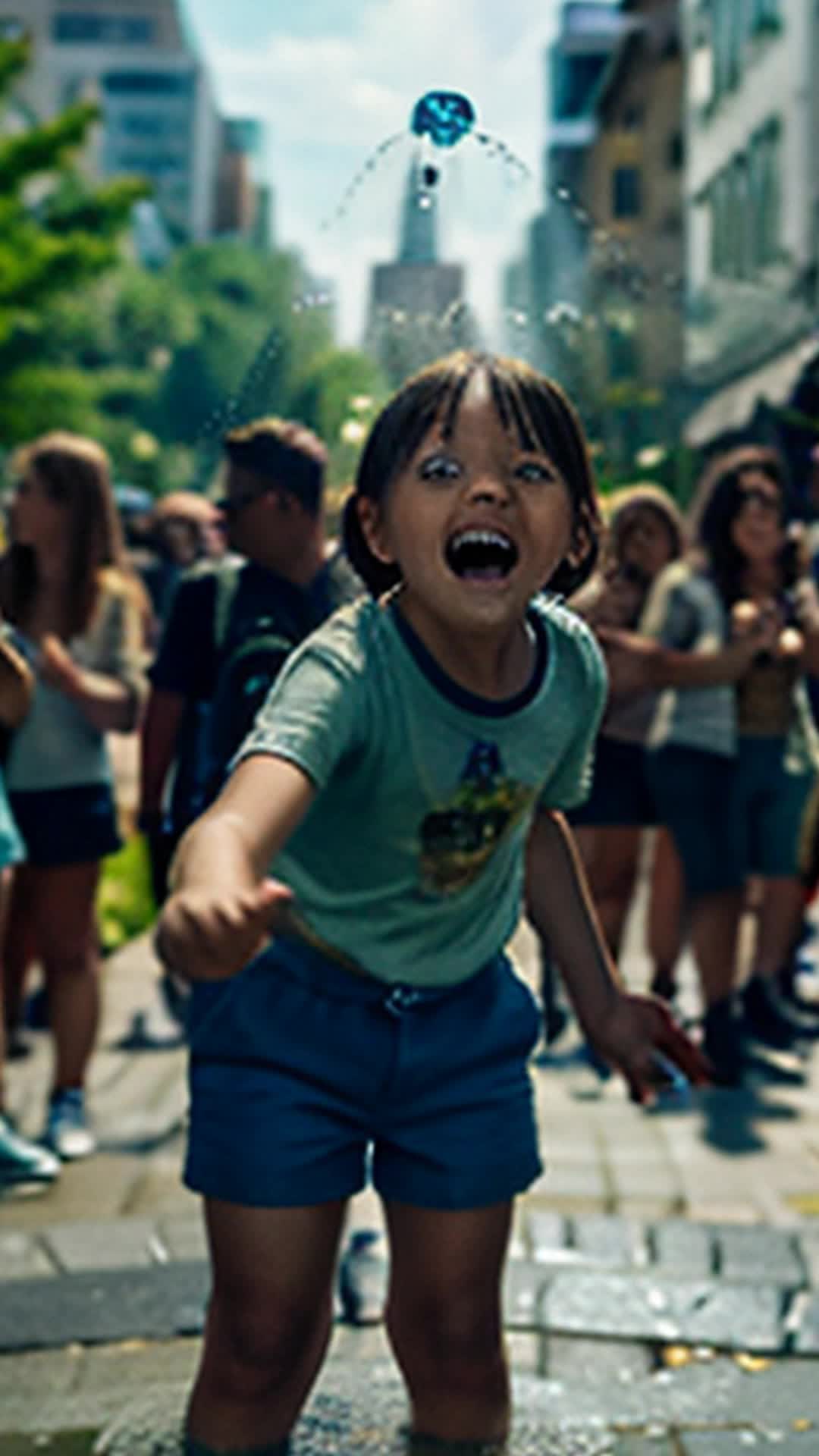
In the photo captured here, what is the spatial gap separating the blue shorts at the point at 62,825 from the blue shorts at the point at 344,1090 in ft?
9.77

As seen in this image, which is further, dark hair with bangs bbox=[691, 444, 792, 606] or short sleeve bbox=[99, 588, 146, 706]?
dark hair with bangs bbox=[691, 444, 792, 606]

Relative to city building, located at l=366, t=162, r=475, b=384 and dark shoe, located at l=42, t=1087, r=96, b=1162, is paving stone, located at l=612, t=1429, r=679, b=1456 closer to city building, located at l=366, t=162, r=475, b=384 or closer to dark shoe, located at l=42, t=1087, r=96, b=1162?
city building, located at l=366, t=162, r=475, b=384

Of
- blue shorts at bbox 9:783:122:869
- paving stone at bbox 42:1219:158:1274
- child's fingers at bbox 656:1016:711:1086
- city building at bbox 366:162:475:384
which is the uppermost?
city building at bbox 366:162:475:384

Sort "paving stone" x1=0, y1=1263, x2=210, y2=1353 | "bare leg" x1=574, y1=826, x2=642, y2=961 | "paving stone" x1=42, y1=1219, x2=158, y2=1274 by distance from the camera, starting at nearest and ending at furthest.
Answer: "paving stone" x1=0, y1=1263, x2=210, y2=1353 < "paving stone" x1=42, y1=1219, x2=158, y2=1274 < "bare leg" x1=574, y1=826, x2=642, y2=961

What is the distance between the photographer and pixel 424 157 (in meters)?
2.99

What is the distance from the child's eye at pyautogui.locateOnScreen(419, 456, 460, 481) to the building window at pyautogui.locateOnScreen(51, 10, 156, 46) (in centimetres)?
17091

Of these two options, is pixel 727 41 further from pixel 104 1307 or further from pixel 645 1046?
pixel 645 1046

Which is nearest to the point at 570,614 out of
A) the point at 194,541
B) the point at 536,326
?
the point at 536,326

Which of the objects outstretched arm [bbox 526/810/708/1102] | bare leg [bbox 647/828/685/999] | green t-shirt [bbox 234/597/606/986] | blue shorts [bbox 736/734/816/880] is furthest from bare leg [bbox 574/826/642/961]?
green t-shirt [bbox 234/597/606/986]

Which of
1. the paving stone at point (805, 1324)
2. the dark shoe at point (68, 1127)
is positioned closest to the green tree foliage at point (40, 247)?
the dark shoe at point (68, 1127)

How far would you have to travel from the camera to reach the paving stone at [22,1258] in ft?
14.7

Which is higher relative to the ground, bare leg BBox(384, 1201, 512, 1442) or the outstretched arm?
the outstretched arm

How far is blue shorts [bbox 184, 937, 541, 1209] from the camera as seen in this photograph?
9.02 ft

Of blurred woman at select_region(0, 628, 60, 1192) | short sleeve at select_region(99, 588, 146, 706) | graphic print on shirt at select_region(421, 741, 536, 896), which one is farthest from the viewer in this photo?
→ short sleeve at select_region(99, 588, 146, 706)
